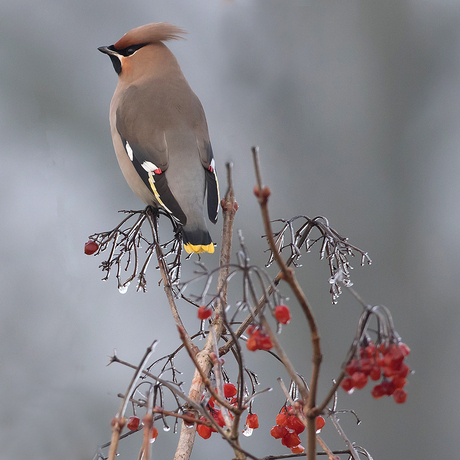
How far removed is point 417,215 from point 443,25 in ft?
4.17

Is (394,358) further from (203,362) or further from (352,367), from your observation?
(203,362)

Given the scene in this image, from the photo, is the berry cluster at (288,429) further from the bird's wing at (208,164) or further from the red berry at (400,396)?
the bird's wing at (208,164)

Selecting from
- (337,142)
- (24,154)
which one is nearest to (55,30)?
(24,154)

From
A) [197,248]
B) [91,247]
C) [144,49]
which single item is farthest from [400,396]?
[144,49]

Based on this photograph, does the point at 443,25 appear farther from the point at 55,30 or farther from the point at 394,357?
the point at 394,357

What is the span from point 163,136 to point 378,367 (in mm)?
→ 909

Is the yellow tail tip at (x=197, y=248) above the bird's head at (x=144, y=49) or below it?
below

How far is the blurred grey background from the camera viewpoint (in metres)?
2.59

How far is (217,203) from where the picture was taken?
4.38 feet

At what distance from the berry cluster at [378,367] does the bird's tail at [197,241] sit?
1.90 feet

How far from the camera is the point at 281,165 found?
3.39 metres

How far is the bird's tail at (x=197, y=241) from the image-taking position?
117 centimetres

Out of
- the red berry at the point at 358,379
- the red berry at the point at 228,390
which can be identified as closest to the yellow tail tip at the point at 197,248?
the red berry at the point at 228,390

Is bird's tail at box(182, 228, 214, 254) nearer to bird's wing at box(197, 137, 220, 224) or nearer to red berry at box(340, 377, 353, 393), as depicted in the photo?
bird's wing at box(197, 137, 220, 224)
